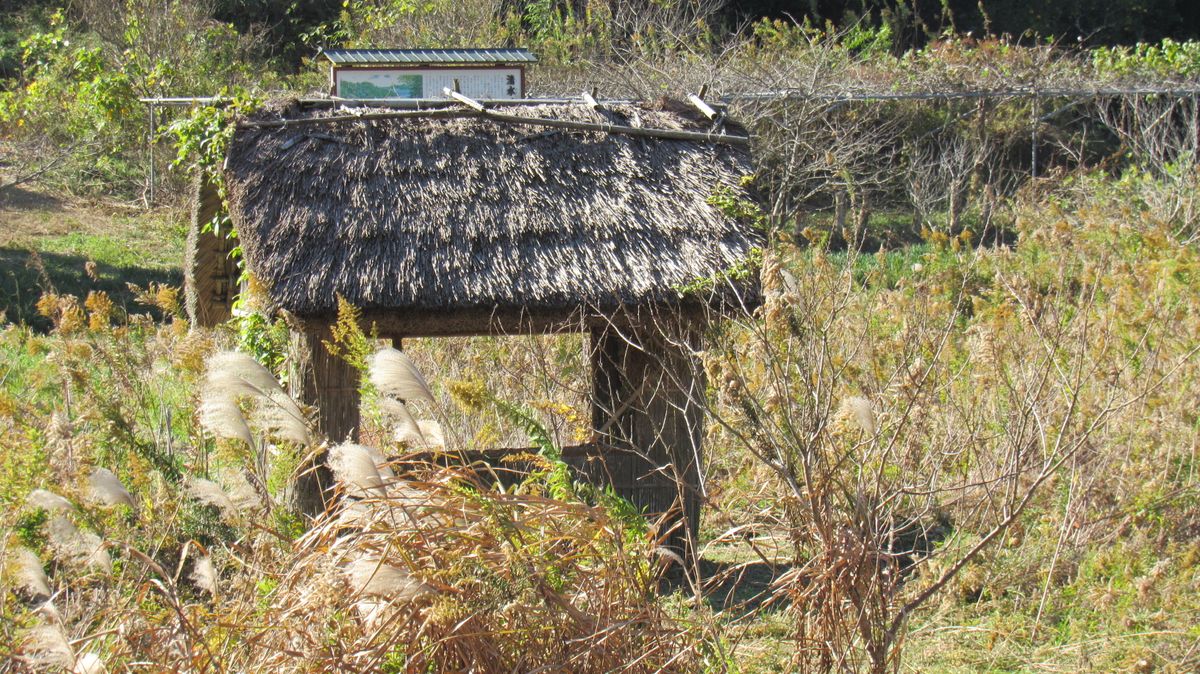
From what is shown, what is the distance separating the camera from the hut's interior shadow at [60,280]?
40.2ft

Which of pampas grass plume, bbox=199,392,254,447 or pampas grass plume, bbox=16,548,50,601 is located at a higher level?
pampas grass plume, bbox=199,392,254,447

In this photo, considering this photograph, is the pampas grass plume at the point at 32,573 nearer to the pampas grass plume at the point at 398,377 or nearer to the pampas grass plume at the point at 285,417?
the pampas grass plume at the point at 285,417

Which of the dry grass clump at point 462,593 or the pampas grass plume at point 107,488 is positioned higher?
the pampas grass plume at point 107,488

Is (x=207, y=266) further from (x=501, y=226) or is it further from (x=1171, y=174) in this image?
(x=1171, y=174)

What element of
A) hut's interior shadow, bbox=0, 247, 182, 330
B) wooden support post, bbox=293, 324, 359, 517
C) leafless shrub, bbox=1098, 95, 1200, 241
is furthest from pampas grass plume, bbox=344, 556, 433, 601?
hut's interior shadow, bbox=0, 247, 182, 330

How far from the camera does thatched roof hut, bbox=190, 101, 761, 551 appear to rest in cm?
572

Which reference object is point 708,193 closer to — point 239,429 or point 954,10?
point 239,429

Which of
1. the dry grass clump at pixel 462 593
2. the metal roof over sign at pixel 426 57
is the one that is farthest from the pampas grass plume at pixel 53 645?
the metal roof over sign at pixel 426 57

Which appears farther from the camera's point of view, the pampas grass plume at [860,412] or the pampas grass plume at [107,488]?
the pampas grass plume at [860,412]

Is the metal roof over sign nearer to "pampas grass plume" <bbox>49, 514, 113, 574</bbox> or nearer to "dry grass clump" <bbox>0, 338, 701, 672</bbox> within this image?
"dry grass clump" <bbox>0, 338, 701, 672</bbox>

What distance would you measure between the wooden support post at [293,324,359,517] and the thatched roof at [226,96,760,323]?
319 millimetres

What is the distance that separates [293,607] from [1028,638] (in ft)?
12.4

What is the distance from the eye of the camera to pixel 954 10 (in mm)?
23281

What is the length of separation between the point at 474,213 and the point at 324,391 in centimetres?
117
